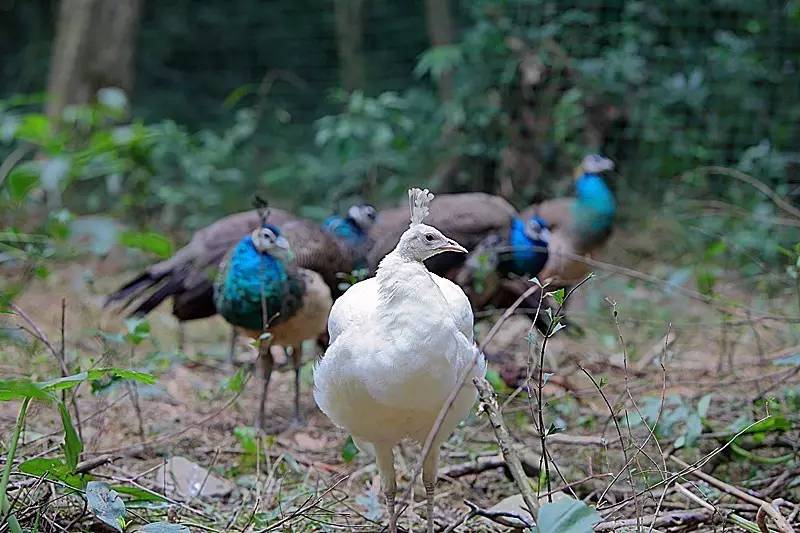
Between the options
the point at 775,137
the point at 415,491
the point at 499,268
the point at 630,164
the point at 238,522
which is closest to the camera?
the point at 238,522

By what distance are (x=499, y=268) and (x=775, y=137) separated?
8.50ft

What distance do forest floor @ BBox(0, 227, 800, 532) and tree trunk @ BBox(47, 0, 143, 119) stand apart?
2907 mm

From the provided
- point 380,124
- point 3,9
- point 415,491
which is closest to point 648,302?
point 380,124

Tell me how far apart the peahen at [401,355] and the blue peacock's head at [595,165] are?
3391mm

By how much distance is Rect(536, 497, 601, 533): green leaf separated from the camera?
1.73 m

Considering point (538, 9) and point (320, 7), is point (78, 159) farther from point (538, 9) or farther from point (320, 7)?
point (320, 7)

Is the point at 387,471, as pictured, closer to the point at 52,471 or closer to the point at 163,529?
the point at 163,529

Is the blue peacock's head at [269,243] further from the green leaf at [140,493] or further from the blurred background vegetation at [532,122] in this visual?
the blurred background vegetation at [532,122]

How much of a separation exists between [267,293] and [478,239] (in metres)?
1.35

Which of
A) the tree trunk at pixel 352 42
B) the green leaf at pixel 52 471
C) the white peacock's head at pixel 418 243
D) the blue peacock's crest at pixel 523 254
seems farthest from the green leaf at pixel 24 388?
the tree trunk at pixel 352 42

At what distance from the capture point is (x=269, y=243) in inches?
144

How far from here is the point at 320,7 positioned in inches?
334

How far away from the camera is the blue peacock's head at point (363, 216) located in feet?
15.0

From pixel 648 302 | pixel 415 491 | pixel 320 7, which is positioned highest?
pixel 320 7
